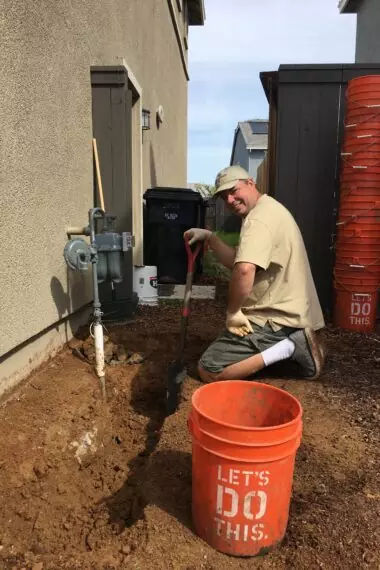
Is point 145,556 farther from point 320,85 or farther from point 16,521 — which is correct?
point 320,85

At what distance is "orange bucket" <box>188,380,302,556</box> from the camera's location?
5.73ft

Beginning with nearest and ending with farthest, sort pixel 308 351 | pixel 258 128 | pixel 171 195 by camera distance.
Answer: pixel 308 351, pixel 171 195, pixel 258 128

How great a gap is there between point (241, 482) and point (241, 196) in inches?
74.9

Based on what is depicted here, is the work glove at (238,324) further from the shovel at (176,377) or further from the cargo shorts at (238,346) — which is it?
the shovel at (176,377)

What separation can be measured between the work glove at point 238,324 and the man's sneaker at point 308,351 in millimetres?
307

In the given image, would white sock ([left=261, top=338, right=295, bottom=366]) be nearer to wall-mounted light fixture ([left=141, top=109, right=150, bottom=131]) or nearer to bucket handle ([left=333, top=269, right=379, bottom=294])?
bucket handle ([left=333, top=269, right=379, bottom=294])

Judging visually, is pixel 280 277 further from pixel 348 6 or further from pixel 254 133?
pixel 254 133

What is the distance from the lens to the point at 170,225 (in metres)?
6.56

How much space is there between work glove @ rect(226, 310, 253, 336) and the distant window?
81.1 ft

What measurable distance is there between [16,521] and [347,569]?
151cm

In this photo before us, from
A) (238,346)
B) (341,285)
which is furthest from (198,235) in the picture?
(341,285)

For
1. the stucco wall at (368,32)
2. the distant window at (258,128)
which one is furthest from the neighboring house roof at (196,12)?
the distant window at (258,128)

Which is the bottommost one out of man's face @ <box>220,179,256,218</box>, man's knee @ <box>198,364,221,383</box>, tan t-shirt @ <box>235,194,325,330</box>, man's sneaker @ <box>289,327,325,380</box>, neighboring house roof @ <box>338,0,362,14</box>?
man's knee @ <box>198,364,221,383</box>

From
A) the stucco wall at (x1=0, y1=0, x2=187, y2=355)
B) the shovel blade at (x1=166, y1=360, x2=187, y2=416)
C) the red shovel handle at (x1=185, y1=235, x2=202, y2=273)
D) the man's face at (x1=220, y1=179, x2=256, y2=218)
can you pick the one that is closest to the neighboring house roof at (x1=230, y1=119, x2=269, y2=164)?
A: the stucco wall at (x1=0, y1=0, x2=187, y2=355)
